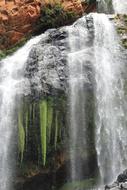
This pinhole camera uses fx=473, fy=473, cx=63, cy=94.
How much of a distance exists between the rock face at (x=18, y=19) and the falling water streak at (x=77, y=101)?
615cm

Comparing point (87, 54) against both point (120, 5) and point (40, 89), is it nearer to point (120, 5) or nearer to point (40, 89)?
point (40, 89)

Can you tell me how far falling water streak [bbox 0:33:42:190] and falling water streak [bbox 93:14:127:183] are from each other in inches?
143

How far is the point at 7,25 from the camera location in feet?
94.9

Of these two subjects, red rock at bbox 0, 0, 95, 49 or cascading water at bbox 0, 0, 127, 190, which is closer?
cascading water at bbox 0, 0, 127, 190

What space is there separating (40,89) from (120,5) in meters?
11.4

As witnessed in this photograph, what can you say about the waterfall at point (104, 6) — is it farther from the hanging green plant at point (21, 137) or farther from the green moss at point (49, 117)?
the hanging green plant at point (21, 137)

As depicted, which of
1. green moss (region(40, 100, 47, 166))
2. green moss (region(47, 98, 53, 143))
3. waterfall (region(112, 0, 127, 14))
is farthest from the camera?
waterfall (region(112, 0, 127, 14))

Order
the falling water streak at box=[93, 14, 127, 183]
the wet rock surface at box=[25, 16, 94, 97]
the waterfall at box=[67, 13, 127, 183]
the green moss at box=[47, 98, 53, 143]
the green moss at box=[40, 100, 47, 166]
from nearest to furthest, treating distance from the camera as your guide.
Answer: the falling water streak at box=[93, 14, 127, 183]
the waterfall at box=[67, 13, 127, 183]
the green moss at box=[40, 100, 47, 166]
the green moss at box=[47, 98, 53, 143]
the wet rock surface at box=[25, 16, 94, 97]

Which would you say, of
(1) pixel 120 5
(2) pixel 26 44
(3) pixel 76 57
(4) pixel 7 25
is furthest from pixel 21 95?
(1) pixel 120 5

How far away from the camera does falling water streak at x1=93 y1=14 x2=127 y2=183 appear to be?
63.8ft

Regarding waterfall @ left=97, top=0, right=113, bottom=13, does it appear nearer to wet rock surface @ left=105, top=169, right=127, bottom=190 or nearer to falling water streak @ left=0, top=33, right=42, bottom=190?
falling water streak @ left=0, top=33, right=42, bottom=190

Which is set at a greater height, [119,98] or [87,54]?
[87,54]

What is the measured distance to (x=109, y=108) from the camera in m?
20.7

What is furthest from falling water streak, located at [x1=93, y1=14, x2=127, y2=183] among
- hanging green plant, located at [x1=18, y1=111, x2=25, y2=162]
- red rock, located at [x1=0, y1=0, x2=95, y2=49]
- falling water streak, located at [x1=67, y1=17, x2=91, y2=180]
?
red rock, located at [x1=0, y1=0, x2=95, y2=49]
